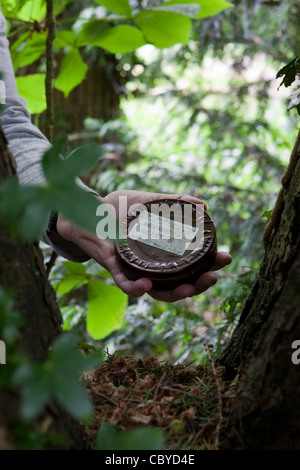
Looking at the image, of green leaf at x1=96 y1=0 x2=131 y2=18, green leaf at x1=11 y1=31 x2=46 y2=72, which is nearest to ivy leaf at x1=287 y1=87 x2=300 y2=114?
green leaf at x1=96 y1=0 x2=131 y2=18

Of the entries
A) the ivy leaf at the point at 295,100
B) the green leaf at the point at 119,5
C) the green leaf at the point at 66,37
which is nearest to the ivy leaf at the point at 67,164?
the ivy leaf at the point at 295,100

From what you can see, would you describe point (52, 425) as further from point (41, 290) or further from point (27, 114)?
point (27, 114)

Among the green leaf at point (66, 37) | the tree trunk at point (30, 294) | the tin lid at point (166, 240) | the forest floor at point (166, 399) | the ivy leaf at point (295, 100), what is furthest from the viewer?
the green leaf at point (66, 37)

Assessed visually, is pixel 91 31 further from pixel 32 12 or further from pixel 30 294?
pixel 30 294

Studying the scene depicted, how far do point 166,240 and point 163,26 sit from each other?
0.54 m

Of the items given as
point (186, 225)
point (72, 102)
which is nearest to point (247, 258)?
point (186, 225)

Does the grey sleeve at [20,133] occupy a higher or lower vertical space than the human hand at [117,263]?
higher

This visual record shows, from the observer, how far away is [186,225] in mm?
1234

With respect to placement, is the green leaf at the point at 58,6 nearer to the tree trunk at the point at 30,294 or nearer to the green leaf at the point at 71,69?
the green leaf at the point at 71,69

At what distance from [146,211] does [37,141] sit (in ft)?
1.04

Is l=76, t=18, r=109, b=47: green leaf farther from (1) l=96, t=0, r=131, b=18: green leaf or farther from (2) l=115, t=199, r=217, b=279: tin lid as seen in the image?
(2) l=115, t=199, r=217, b=279: tin lid

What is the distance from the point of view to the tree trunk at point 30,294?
1.87ft

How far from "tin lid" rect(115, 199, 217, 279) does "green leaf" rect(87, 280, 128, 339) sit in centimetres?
20

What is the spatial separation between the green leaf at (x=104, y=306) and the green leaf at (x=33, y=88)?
63 cm
